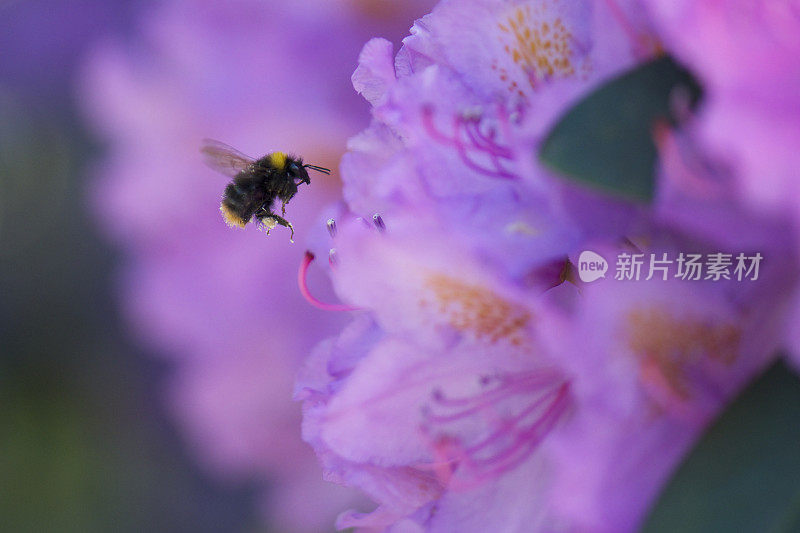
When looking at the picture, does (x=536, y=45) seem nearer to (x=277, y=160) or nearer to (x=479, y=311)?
(x=479, y=311)

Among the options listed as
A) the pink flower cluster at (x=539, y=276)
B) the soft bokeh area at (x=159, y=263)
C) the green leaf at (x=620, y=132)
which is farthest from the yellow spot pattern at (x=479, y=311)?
the soft bokeh area at (x=159, y=263)

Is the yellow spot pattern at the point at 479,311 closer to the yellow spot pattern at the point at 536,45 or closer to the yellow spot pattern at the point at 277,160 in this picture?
the yellow spot pattern at the point at 536,45

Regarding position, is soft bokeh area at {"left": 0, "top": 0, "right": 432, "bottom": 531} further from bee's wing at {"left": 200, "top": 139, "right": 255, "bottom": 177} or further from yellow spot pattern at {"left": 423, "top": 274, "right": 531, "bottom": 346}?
yellow spot pattern at {"left": 423, "top": 274, "right": 531, "bottom": 346}

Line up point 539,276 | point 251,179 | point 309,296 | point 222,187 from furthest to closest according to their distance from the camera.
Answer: point 222,187 → point 251,179 → point 309,296 → point 539,276

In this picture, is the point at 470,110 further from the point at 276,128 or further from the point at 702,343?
the point at 276,128

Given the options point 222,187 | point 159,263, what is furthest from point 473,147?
point 159,263

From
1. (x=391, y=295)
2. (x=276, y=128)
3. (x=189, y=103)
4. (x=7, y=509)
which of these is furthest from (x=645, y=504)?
(x=7, y=509)
